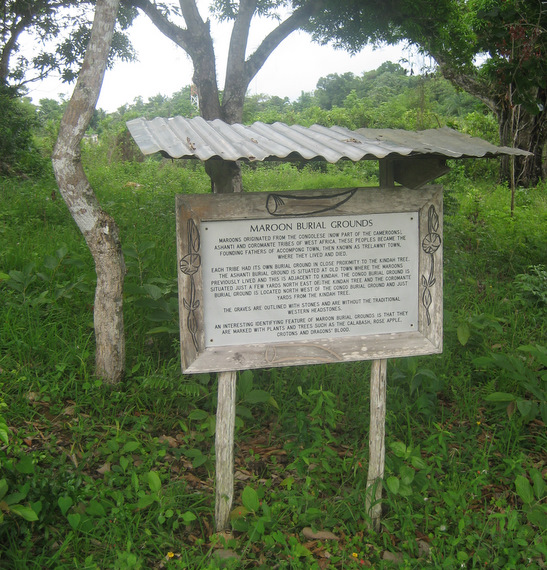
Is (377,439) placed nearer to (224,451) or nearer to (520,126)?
(224,451)

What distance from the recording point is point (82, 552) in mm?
2672

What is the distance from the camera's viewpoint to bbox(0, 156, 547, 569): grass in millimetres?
2734

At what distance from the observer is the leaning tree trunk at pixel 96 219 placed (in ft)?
12.6

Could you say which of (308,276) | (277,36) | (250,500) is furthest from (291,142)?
(277,36)

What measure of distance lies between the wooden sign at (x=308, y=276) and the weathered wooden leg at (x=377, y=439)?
0.17 m

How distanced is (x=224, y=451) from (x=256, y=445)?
2.57 feet

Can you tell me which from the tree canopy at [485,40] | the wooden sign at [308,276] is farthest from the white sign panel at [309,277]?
the tree canopy at [485,40]

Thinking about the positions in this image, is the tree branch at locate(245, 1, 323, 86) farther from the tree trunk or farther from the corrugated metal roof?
the corrugated metal roof

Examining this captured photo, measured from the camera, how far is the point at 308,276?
2768 millimetres

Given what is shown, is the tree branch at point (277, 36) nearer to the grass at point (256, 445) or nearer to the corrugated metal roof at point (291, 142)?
the grass at point (256, 445)

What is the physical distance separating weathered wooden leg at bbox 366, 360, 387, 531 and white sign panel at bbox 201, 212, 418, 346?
285mm

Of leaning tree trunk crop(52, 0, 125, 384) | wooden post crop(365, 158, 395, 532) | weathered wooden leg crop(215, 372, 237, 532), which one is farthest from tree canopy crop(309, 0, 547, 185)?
weathered wooden leg crop(215, 372, 237, 532)

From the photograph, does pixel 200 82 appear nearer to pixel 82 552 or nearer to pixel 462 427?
pixel 462 427

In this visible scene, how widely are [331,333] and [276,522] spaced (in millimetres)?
1036
